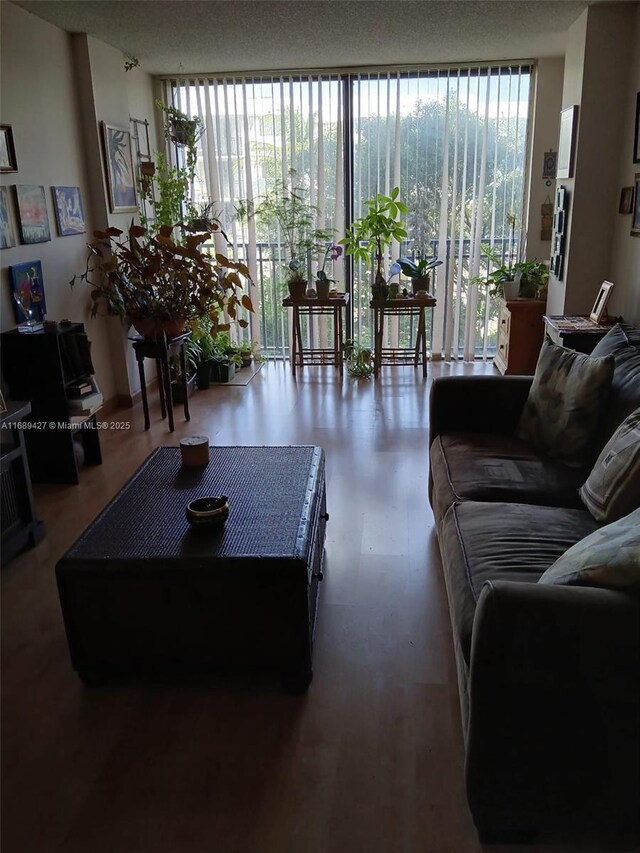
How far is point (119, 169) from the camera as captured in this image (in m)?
4.64

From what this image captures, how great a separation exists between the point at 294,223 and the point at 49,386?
2869 mm

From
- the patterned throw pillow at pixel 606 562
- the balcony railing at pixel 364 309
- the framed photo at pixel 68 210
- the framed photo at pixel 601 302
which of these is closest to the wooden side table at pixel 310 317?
the balcony railing at pixel 364 309

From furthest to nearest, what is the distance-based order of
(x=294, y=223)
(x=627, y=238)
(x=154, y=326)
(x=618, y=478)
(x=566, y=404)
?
(x=294, y=223), (x=154, y=326), (x=627, y=238), (x=566, y=404), (x=618, y=478)

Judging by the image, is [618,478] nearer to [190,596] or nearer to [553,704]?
[553,704]

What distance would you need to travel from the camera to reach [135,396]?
4.97m

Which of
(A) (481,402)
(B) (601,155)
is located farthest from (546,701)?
(B) (601,155)

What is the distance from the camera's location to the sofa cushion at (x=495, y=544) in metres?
1.69

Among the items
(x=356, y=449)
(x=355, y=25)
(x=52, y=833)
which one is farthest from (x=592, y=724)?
(x=355, y=25)

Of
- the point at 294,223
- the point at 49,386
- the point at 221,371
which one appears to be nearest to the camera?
the point at 49,386

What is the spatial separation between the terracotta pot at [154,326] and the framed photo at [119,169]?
2.85ft

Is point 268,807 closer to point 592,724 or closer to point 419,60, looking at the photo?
point 592,724

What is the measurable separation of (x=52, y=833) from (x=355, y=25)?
4.27 meters

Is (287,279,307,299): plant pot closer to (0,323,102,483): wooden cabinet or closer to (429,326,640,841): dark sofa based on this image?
(0,323,102,483): wooden cabinet

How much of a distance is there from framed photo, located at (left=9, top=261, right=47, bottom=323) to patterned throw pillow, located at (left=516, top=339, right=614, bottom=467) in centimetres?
265
